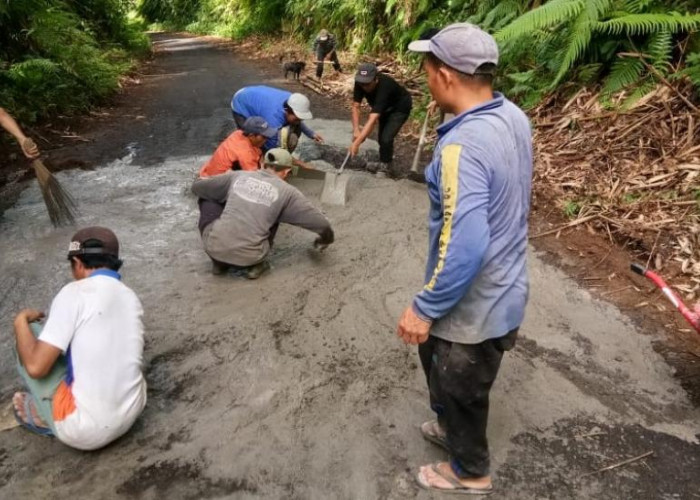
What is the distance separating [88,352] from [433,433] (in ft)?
5.27

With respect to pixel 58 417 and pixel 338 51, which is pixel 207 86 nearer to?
pixel 338 51

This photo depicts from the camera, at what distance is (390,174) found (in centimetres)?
612

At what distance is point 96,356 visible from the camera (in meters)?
2.13

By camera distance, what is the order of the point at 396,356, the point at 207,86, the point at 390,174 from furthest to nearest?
the point at 207,86
the point at 390,174
the point at 396,356

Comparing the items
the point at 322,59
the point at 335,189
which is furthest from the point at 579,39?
the point at 322,59

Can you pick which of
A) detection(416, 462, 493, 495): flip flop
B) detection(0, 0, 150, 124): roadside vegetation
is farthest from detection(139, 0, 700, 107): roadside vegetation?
detection(0, 0, 150, 124): roadside vegetation

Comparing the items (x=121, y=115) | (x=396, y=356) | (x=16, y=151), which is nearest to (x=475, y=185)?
(x=396, y=356)

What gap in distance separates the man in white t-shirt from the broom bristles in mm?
2246

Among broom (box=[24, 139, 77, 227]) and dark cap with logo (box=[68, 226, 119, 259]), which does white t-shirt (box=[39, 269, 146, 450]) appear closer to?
dark cap with logo (box=[68, 226, 119, 259])

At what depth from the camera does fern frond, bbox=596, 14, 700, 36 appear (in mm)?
4922

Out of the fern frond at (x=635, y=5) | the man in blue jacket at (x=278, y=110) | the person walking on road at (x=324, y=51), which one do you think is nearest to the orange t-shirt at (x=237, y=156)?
the man in blue jacket at (x=278, y=110)

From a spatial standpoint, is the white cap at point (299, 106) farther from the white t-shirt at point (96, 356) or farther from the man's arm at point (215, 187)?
the white t-shirt at point (96, 356)

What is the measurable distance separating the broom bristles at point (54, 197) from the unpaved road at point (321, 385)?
0.42 ft

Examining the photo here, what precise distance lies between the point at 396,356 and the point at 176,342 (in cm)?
139
